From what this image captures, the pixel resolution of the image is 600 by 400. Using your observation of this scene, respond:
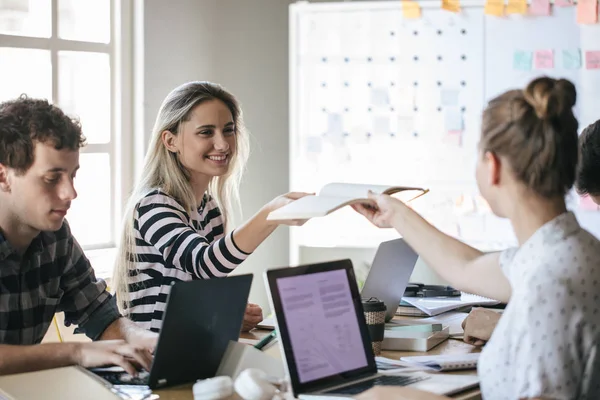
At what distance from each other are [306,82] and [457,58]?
788 millimetres

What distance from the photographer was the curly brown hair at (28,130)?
1888 mm

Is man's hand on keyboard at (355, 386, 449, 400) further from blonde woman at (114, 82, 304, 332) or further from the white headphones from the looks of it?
blonde woman at (114, 82, 304, 332)

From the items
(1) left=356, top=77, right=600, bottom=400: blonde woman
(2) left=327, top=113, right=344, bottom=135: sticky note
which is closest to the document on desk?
A: (1) left=356, top=77, right=600, bottom=400: blonde woman

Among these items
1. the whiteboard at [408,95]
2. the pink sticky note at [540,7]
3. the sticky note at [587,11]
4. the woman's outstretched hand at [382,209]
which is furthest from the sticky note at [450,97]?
the woman's outstretched hand at [382,209]

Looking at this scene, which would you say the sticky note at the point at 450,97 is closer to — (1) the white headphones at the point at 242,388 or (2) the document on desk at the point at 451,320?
(2) the document on desk at the point at 451,320

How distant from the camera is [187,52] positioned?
4.52m

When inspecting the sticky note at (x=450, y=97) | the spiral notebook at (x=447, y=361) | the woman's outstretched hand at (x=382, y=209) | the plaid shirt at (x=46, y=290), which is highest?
the sticky note at (x=450, y=97)

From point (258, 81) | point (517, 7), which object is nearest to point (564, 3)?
point (517, 7)

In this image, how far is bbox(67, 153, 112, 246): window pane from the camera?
4020 millimetres

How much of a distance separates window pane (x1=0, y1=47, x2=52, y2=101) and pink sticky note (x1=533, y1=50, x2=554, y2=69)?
2322mm

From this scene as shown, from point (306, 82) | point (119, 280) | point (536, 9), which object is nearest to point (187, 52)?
point (306, 82)

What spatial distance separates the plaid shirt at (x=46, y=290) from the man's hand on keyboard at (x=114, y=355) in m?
0.24

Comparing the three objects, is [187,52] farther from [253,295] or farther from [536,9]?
[536,9]

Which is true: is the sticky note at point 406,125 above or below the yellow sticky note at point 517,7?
below
